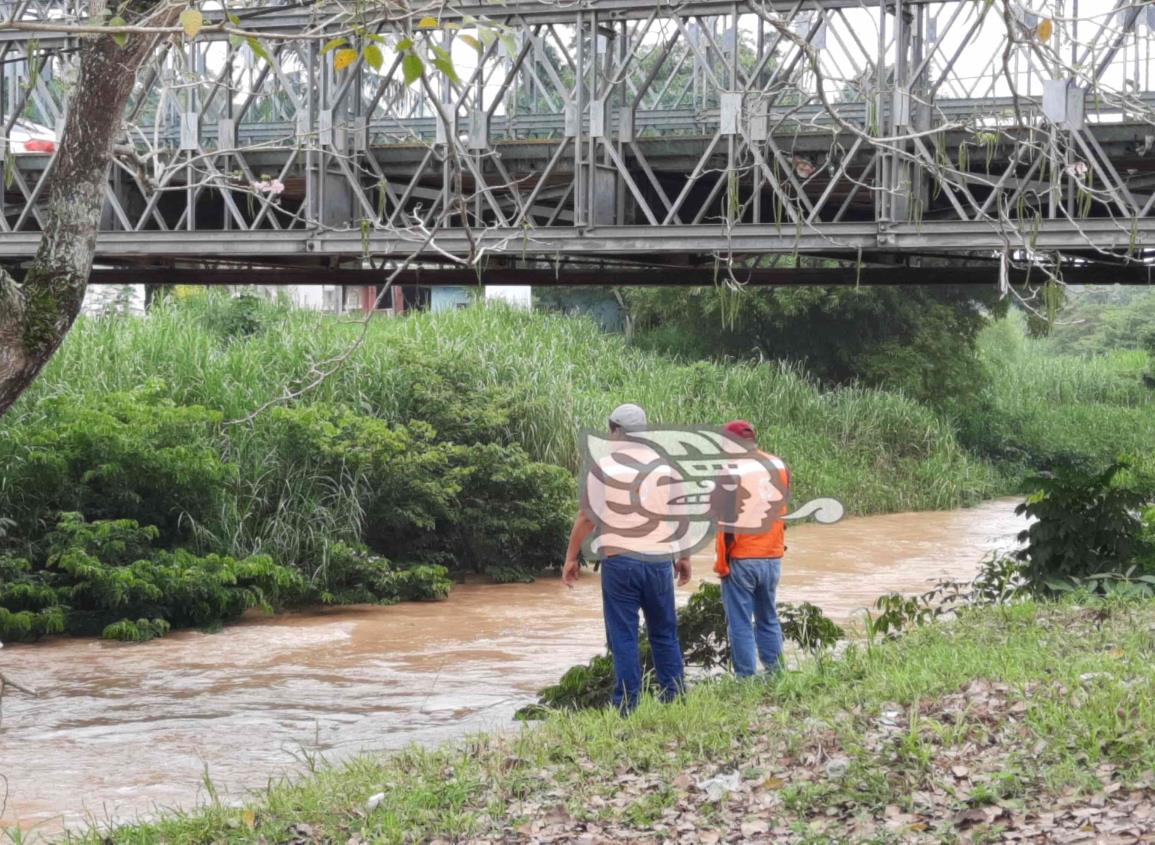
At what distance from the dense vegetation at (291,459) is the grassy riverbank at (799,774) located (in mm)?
3290

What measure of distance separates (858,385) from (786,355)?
2511 millimetres

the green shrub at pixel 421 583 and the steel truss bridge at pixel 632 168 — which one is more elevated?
the steel truss bridge at pixel 632 168

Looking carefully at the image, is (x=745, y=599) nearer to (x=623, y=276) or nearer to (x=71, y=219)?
(x=71, y=219)

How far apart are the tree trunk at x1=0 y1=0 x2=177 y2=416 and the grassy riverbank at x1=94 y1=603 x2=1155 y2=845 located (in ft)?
8.01

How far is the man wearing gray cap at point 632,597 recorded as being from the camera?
8422 mm

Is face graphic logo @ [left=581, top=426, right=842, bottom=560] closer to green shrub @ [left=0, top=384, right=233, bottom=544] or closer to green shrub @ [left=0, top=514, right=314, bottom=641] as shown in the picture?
green shrub @ [left=0, top=514, right=314, bottom=641]

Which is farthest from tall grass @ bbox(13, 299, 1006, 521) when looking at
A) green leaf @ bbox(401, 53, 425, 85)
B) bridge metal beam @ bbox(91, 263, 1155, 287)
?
green leaf @ bbox(401, 53, 425, 85)

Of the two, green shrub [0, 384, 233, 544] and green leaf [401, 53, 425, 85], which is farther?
green shrub [0, 384, 233, 544]

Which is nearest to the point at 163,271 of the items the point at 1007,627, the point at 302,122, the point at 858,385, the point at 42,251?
the point at 302,122

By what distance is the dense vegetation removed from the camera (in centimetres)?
1509

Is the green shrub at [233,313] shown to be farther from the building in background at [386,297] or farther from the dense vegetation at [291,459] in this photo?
the building in background at [386,297]

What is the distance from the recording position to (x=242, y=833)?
261 inches

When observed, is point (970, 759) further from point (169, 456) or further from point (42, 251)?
point (169, 456)

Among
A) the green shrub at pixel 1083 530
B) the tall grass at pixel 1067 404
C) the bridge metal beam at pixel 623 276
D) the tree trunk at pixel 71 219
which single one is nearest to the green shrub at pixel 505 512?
the bridge metal beam at pixel 623 276
